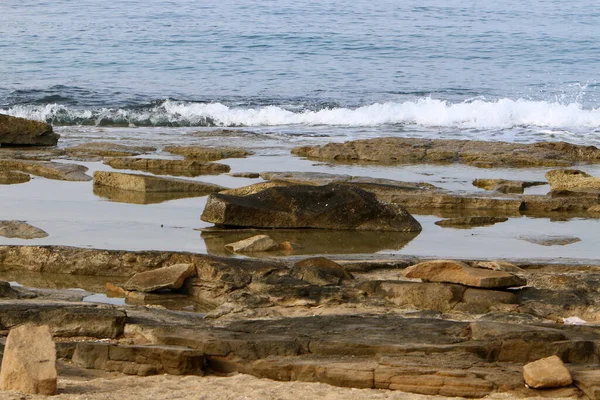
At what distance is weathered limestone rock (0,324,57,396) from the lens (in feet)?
15.6

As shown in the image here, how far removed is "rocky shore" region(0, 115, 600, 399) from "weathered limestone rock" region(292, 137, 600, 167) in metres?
2.48

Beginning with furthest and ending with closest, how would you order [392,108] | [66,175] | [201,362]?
[392,108] < [66,175] < [201,362]

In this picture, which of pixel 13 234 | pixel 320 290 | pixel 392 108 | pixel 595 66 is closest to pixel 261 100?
pixel 392 108

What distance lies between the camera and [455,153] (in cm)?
1502

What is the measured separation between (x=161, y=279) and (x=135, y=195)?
13.5 ft

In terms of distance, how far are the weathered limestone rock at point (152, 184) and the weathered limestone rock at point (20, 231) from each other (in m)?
2.36

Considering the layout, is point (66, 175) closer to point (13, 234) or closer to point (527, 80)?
point (13, 234)

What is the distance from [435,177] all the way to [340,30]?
24.0 m

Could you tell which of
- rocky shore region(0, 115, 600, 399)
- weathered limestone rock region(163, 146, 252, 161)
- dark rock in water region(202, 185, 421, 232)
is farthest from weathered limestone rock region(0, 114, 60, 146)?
dark rock in water region(202, 185, 421, 232)

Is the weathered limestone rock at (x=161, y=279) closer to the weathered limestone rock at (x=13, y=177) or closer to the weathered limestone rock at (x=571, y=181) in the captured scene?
the weathered limestone rock at (x=13, y=177)

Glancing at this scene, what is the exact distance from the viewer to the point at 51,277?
7.76m

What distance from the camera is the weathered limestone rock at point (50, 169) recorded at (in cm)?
1225

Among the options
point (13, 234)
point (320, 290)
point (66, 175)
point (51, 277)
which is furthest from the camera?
point (66, 175)

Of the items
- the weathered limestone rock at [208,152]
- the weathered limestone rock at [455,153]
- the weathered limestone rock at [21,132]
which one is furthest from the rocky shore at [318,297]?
the weathered limestone rock at [21,132]
